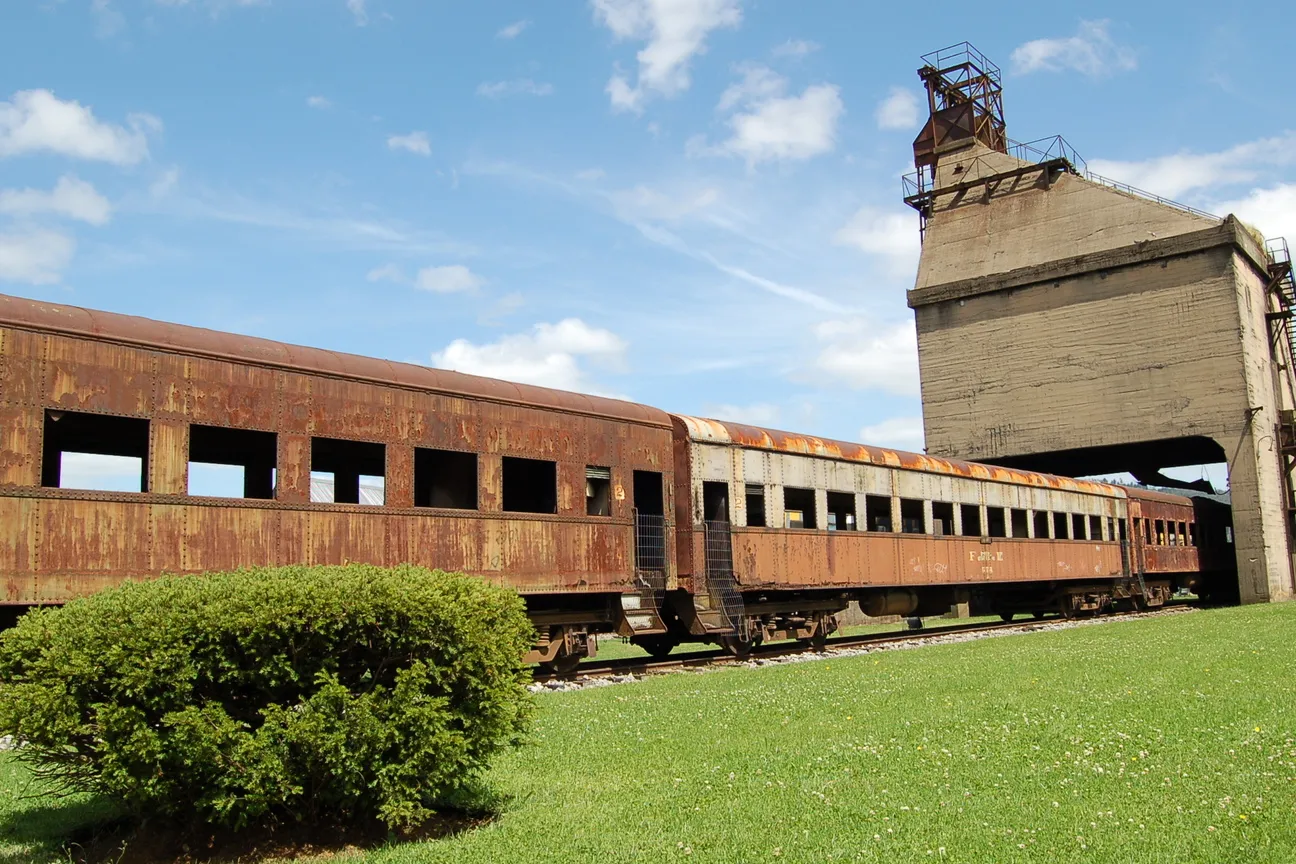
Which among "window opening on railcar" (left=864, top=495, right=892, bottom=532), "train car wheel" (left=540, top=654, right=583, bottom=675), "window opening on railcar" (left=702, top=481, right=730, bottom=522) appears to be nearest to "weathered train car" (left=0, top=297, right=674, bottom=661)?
"train car wheel" (left=540, top=654, right=583, bottom=675)

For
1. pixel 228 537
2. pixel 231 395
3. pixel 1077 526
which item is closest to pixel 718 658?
pixel 228 537

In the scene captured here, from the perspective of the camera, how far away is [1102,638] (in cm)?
1892

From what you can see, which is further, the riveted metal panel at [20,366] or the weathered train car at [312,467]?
the weathered train car at [312,467]

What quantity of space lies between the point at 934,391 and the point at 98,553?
3702 centimetres

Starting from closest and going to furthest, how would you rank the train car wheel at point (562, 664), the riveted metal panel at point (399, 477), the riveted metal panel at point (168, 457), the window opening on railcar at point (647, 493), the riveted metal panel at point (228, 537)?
the riveted metal panel at point (168, 457) → the riveted metal panel at point (228, 537) → the riveted metal panel at point (399, 477) → the train car wheel at point (562, 664) → the window opening on railcar at point (647, 493)

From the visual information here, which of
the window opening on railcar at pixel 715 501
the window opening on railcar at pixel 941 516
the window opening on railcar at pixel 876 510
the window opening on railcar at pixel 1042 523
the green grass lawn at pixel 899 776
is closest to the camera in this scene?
the green grass lawn at pixel 899 776

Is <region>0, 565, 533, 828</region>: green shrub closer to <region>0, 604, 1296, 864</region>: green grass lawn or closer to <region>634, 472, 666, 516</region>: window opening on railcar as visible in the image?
<region>0, 604, 1296, 864</region>: green grass lawn

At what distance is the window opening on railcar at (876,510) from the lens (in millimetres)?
21764

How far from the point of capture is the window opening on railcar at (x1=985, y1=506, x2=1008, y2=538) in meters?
25.4

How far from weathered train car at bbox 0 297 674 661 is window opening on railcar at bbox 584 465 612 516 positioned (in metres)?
0.03

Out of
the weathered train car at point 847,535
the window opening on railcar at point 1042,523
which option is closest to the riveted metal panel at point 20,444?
the weathered train car at point 847,535

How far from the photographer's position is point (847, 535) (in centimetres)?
2019

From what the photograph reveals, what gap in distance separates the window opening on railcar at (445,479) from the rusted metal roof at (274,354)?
34.8 inches

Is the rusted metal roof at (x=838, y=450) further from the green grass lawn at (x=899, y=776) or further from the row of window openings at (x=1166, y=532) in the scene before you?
the row of window openings at (x=1166, y=532)
